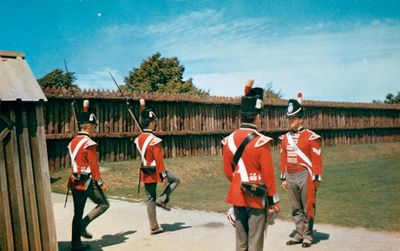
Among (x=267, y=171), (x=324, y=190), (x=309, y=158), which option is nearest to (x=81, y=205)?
(x=267, y=171)

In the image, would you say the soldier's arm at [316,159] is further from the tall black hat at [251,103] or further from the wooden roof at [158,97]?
the wooden roof at [158,97]

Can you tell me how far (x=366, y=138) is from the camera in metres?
27.5

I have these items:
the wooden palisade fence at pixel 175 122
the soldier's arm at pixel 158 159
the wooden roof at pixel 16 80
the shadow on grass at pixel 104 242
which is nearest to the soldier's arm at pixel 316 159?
the soldier's arm at pixel 158 159

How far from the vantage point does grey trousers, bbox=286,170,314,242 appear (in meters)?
6.50

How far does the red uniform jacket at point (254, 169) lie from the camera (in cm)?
459

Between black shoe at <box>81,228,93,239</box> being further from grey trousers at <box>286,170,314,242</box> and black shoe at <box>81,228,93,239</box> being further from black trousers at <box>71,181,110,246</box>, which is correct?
grey trousers at <box>286,170,314,242</box>

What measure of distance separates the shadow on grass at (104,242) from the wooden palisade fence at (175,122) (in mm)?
7391

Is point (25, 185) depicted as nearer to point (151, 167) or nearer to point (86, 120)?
point (86, 120)

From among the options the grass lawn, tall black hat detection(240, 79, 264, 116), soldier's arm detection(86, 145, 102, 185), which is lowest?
the grass lawn

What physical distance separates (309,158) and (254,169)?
2318mm

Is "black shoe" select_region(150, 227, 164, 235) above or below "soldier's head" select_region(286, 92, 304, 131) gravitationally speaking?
below

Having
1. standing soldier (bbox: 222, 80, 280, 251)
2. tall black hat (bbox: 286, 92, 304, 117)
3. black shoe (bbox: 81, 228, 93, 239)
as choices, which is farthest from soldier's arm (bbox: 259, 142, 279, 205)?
black shoe (bbox: 81, 228, 93, 239)

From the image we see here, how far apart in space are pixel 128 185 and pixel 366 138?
65.3ft

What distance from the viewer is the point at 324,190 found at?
38.5 feet
